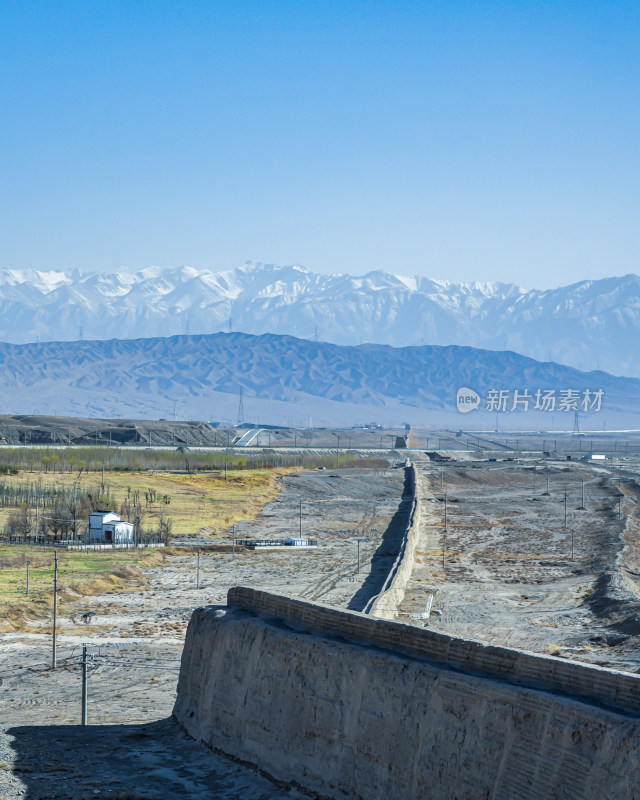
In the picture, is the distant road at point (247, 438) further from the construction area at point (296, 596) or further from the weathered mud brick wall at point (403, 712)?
the weathered mud brick wall at point (403, 712)

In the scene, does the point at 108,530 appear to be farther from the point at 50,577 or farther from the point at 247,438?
the point at 247,438

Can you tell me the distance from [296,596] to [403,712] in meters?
23.0

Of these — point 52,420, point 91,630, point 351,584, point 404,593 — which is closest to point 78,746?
point 91,630

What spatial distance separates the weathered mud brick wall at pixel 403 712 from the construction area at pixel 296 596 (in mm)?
251

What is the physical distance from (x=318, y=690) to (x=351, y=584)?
25.4 m

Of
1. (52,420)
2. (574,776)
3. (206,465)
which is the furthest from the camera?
(52,420)

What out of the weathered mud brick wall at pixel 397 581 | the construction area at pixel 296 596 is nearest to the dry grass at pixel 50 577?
the construction area at pixel 296 596

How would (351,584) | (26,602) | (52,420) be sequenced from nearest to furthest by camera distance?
(26,602), (351,584), (52,420)

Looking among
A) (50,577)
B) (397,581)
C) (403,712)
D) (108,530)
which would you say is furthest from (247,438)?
(403,712)

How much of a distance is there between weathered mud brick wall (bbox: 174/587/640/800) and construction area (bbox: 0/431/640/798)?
0.82ft

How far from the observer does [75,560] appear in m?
40.4

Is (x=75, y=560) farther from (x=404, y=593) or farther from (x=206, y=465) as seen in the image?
(x=206, y=465)

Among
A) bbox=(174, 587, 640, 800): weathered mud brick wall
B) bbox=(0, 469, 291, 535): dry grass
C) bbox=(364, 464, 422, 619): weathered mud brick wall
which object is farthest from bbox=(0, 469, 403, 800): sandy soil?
bbox=(0, 469, 291, 535): dry grass

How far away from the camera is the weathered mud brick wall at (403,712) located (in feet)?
29.1
